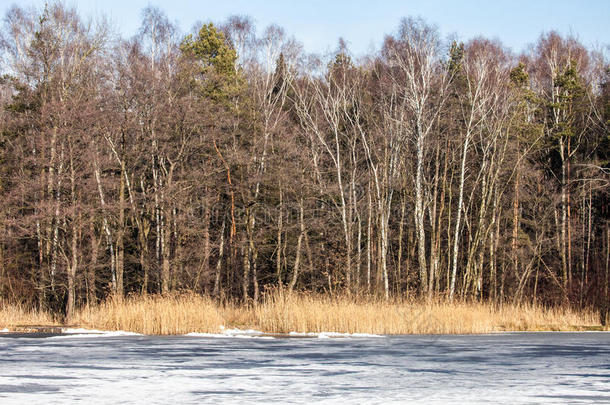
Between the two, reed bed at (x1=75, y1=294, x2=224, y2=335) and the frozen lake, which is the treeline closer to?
reed bed at (x1=75, y1=294, x2=224, y2=335)

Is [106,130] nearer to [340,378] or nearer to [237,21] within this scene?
[237,21]

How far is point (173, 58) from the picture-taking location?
29.4 metres

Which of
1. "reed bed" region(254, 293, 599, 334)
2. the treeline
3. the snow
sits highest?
the treeline

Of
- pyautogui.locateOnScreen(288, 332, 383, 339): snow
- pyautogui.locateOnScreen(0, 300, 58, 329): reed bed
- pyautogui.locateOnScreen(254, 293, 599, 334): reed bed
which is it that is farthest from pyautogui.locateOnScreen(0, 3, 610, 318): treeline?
pyautogui.locateOnScreen(288, 332, 383, 339): snow

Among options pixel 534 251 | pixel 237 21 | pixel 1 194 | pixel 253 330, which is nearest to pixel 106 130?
pixel 1 194

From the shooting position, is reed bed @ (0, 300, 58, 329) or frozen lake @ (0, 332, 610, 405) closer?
frozen lake @ (0, 332, 610, 405)

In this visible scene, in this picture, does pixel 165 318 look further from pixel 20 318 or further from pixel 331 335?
pixel 20 318

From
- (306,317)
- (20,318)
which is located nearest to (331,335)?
(306,317)

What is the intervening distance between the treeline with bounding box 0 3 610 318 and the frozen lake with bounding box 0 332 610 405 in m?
9.60

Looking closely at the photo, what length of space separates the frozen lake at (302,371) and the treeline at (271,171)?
9604 mm

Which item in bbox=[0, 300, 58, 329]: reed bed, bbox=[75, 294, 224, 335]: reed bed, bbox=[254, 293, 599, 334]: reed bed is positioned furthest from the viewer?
bbox=[0, 300, 58, 329]: reed bed

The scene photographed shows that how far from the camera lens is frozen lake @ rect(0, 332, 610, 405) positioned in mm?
7891

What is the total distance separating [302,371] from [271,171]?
21.3m

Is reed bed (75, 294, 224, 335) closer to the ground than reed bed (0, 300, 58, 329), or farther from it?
farther from it
